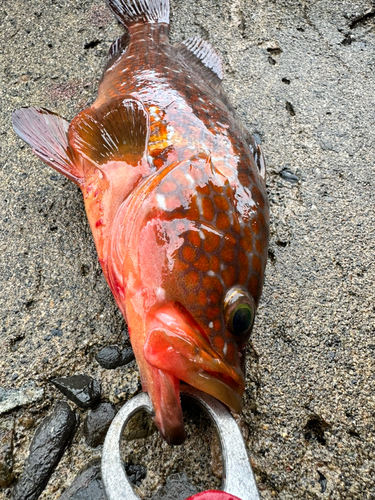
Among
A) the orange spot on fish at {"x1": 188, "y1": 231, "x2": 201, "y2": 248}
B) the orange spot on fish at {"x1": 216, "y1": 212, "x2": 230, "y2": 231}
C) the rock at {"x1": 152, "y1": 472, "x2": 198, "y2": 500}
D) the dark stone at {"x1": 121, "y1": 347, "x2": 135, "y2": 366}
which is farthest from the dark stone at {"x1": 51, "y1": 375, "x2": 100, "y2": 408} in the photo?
the orange spot on fish at {"x1": 216, "y1": 212, "x2": 230, "y2": 231}

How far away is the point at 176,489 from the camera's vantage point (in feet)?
5.59

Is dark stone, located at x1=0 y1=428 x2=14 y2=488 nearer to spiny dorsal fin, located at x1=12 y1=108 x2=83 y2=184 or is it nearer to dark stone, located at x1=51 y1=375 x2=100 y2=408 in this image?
dark stone, located at x1=51 y1=375 x2=100 y2=408

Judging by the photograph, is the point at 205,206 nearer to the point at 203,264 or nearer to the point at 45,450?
the point at 203,264

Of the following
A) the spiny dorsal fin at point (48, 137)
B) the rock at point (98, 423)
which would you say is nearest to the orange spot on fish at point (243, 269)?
the rock at point (98, 423)

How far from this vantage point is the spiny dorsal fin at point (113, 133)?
7.07 ft

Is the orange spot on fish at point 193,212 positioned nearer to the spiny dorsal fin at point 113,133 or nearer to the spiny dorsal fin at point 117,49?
the spiny dorsal fin at point 113,133

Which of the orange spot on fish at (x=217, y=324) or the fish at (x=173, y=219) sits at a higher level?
the fish at (x=173, y=219)

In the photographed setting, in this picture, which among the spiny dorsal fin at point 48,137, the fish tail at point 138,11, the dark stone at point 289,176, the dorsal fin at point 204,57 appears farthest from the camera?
the fish tail at point 138,11

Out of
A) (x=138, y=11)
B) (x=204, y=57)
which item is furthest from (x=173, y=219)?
(x=138, y=11)

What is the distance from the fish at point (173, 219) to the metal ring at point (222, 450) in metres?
0.10

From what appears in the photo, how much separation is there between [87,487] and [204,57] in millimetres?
3093

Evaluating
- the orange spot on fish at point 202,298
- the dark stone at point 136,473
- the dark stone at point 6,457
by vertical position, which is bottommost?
the dark stone at point 136,473

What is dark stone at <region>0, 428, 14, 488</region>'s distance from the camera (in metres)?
1.70

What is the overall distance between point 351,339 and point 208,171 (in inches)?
48.3
